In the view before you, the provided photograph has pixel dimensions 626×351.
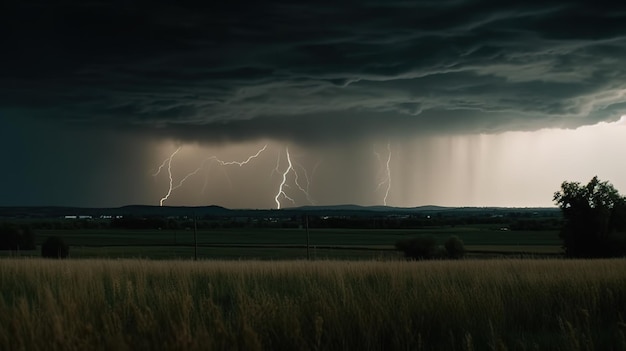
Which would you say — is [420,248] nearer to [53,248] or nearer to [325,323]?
[53,248]

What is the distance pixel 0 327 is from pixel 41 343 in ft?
→ 2.32

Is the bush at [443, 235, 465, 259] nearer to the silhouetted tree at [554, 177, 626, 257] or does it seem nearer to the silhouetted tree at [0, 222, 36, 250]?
the silhouetted tree at [554, 177, 626, 257]

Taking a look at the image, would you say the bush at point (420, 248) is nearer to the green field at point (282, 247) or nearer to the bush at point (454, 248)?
the green field at point (282, 247)

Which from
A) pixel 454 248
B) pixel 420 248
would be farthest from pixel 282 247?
pixel 454 248

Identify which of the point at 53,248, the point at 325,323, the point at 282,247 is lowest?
the point at 282,247

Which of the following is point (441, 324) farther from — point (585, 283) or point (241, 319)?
point (585, 283)

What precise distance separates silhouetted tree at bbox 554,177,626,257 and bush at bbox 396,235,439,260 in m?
16.1

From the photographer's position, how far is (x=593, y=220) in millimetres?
65188

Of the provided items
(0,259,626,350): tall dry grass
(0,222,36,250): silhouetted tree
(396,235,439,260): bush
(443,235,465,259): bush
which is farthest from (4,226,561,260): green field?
(0,259,626,350): tall dry grass

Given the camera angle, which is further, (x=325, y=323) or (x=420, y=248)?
(x=420, y=248)

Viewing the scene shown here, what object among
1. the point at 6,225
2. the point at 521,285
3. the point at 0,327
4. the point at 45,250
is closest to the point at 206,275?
the point at 521,285

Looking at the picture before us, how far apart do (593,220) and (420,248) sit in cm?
2078

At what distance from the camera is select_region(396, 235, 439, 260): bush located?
7975 cm

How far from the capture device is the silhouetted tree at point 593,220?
64562 mm
